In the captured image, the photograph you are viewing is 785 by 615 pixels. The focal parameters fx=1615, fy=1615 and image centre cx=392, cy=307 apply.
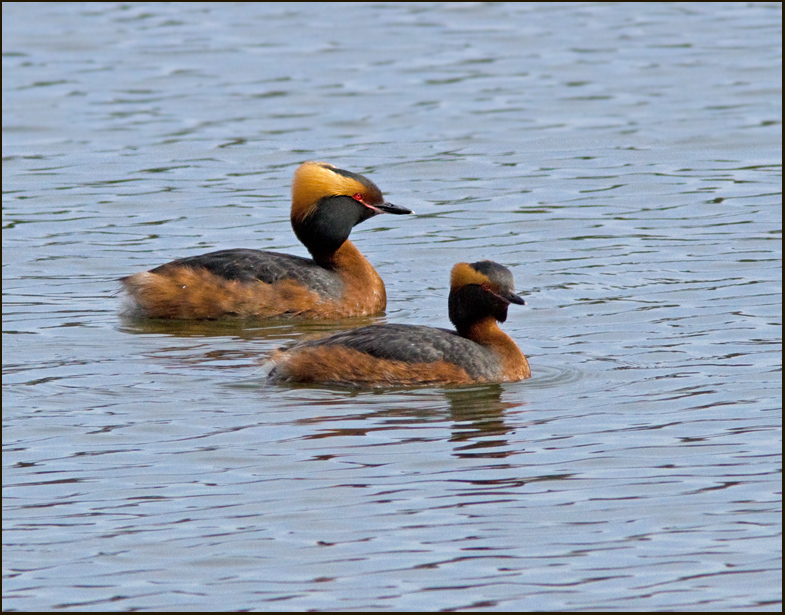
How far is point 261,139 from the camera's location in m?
21.1

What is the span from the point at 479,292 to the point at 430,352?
2.01 ft

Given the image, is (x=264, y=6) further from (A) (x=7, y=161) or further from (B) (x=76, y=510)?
(B) (x=76, y=510)

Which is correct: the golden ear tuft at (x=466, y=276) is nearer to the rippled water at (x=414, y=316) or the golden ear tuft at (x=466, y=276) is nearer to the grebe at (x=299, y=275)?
the rippled water at (x=414, y=316)

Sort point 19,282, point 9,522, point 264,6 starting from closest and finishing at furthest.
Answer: point 9,522
point 19,282
point 264,6

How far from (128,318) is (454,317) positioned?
3485 millimetres

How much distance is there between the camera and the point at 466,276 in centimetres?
1120

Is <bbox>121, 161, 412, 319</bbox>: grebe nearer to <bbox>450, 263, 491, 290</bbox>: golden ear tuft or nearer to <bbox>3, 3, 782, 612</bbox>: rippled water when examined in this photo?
<bbox>3, 3, 782, 612</bbox>: rippled water

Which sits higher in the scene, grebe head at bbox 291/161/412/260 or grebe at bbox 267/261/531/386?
grebe head at bbox 291/161/412/260

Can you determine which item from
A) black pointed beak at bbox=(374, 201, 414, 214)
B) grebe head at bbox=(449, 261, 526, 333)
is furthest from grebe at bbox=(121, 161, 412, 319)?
grebe head at bbox=(449, 261, 526, 333)

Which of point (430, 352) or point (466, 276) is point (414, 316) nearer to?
point (466, 276)

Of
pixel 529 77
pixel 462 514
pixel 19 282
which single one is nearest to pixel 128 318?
pixel 19 282

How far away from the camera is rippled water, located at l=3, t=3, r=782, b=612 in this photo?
7.71 metres

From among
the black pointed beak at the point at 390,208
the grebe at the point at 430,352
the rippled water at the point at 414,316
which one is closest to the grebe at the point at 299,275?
the black pointed beak at the point at 390,208

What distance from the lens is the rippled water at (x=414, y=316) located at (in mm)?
7707
